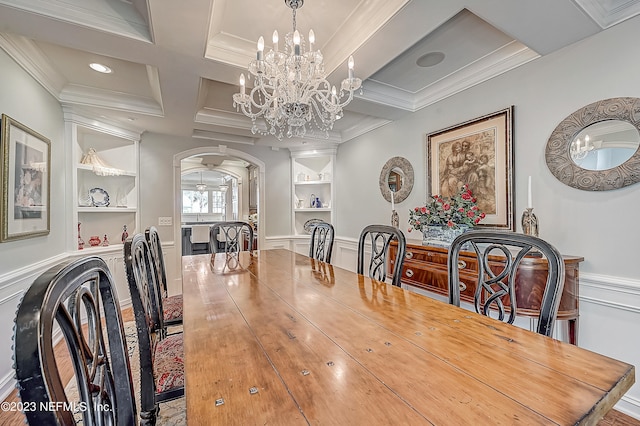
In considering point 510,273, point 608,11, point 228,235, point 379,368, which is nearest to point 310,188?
point 228,235

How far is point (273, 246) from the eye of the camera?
5.04 m

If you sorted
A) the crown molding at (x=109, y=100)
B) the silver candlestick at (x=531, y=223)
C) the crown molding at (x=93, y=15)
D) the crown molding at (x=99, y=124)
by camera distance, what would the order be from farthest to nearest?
the crown molding at (x=99, y=124)
the crown molding at (x=109, y=100)
the silver candlestick at (x=531, y=223)
the crown molding at (x=93, y=15)

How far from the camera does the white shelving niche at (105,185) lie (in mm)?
3389

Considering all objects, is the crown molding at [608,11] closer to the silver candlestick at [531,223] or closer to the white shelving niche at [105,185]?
the silver candlestick at [531,223]

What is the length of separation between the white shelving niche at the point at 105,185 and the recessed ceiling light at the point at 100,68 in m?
0.95

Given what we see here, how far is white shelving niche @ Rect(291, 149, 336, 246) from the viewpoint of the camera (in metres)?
5.00

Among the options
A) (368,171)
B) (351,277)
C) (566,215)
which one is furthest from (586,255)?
(368,171)

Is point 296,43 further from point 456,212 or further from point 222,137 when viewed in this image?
point 222,137

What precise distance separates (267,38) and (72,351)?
7.85ft

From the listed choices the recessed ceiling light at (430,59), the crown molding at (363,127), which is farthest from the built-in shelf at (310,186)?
the recessed ceiling light at (430,59)

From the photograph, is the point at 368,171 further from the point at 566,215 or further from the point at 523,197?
the point at 566,215

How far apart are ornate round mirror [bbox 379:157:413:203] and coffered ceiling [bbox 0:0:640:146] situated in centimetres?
65

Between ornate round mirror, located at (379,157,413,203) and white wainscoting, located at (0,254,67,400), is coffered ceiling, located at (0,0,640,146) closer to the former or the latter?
ornate round mirror, located at (379,157,413,203)

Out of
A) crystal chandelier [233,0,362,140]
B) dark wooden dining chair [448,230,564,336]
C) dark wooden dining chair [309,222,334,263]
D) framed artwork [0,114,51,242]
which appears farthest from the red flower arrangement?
framed artwork [0,114,51,242]
